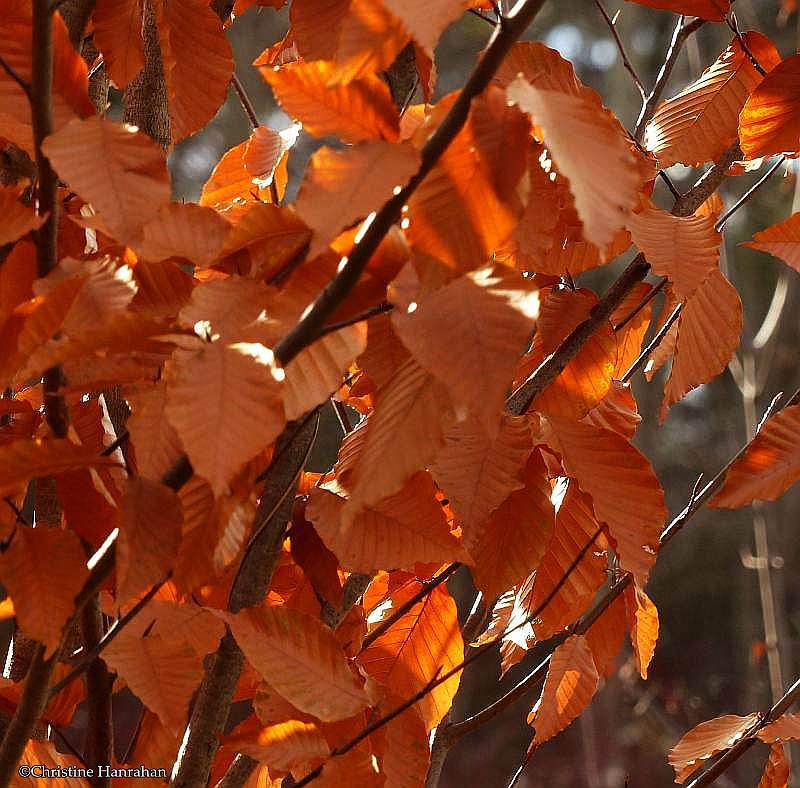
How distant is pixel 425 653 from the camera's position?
21.7 inches

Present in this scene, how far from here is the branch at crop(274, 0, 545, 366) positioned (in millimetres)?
305

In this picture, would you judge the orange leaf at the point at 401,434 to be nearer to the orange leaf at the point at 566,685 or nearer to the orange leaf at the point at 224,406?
the orange leaf at the point at 224,406

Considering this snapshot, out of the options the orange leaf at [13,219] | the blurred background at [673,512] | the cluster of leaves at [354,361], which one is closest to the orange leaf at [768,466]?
the cluster of leaves at [354,361]

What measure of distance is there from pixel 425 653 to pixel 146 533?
265 millimetres

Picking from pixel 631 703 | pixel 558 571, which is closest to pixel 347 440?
pixel 558 571

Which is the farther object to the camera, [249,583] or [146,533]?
[249,583]

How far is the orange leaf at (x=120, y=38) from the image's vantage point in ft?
1.74

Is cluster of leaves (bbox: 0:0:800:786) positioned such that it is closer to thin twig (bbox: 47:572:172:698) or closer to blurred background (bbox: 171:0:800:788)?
thin twig (bbox: 47:572:172:698)

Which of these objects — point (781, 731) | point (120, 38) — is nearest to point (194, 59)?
point (120, 38)

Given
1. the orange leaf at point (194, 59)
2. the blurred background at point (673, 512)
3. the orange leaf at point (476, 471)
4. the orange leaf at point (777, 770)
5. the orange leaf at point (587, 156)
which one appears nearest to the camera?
the orange leaf at point (587, 156)

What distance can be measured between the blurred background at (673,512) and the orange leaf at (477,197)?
3360 millimetres

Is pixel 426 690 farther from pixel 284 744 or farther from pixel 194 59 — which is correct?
pixel 194 59

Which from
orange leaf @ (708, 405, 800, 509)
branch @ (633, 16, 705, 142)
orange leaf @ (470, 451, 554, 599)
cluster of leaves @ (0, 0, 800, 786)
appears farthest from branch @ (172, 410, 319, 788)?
branch @ (633, 16, 705, 142)

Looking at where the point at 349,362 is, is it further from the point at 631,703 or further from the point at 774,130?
the point at 631,703
